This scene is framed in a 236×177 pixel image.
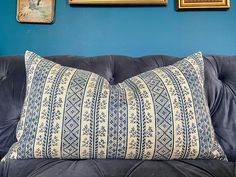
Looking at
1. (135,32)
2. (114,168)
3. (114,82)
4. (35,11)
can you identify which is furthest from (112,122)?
(35,11)

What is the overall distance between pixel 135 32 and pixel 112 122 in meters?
0.69

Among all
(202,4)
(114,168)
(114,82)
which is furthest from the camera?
(202,4)

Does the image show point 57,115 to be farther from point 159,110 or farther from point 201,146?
point 201,146

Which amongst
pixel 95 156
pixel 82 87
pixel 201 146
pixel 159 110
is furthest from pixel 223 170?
pixel 82 87

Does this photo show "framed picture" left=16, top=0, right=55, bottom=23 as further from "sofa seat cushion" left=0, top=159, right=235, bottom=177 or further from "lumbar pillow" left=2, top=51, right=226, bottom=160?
"sofa seat cushion" left=0, top=159, right=235, bottom=177

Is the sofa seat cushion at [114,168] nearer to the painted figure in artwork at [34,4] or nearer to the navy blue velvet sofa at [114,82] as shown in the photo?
the navy blue velvet sofa at [114,82]

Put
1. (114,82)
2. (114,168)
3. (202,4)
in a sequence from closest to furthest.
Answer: (114,168) → (114,82) → (202,4)

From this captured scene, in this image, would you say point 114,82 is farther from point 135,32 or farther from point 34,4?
point 34,4

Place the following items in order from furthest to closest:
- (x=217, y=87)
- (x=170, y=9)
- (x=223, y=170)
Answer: (x=170, y=9), (x=217, y=87), (x=223, y=170)

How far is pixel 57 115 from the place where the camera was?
0.84 m

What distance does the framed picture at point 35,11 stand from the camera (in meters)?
1.39

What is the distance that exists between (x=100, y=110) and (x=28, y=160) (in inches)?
10.3

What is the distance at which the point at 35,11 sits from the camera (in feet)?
4.60

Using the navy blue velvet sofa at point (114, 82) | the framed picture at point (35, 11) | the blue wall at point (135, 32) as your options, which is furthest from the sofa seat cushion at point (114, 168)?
the framed picture at point (35, 11)
